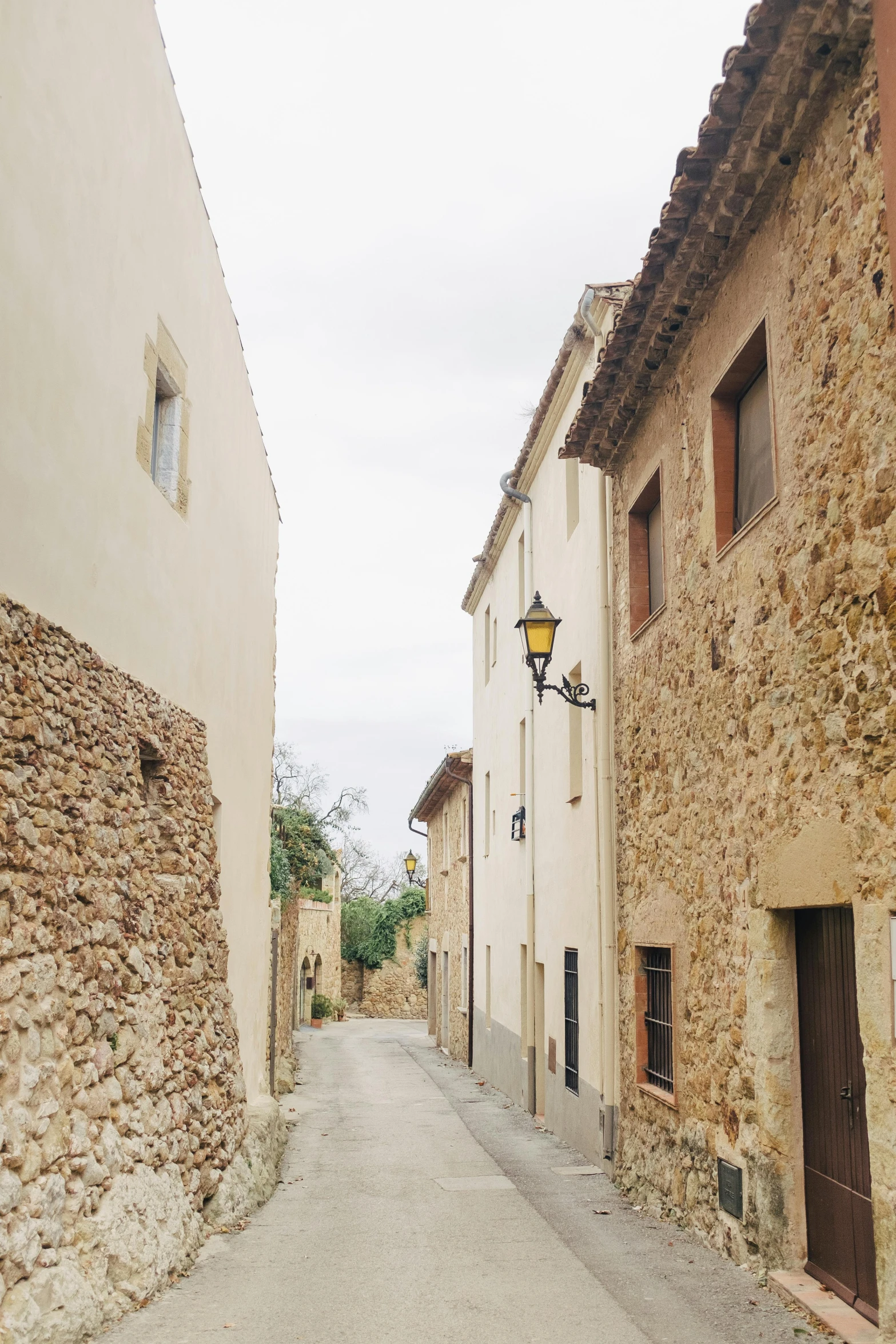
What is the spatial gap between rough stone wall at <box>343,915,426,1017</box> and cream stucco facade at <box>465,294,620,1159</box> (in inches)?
748

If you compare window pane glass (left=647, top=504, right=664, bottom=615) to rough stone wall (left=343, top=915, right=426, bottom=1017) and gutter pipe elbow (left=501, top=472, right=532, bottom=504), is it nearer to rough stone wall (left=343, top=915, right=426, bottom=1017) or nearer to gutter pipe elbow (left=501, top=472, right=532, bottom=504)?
gutter pipe elbow (left=501, top=472, right=532, bottom=504)

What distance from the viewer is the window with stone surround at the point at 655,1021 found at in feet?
26.4

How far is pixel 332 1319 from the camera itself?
5.63 m

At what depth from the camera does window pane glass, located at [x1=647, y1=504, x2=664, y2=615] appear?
892 cm

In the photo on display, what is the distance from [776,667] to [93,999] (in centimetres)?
382

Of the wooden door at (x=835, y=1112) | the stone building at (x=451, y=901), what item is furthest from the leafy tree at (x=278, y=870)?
the wooden door at (x=835, y=1112)

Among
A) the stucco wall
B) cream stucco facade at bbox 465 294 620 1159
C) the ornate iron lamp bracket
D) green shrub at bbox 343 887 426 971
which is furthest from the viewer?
green shrub at bbox 343 887 426 971

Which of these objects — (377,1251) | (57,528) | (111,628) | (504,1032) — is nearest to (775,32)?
(57,528)

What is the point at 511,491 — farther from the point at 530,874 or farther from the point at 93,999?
the point at 93,999

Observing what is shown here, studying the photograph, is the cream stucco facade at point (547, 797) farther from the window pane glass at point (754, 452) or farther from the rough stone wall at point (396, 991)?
the rough stone wall at point (396, 991)

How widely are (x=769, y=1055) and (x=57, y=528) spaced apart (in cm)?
444

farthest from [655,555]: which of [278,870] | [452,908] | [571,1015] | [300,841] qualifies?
[452,908]

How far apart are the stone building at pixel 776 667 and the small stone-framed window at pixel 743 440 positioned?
0.06 feet

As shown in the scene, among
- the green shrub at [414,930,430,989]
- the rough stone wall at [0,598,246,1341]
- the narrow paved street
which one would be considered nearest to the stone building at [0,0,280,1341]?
the rough stone wall at [0,598,246,1341]
